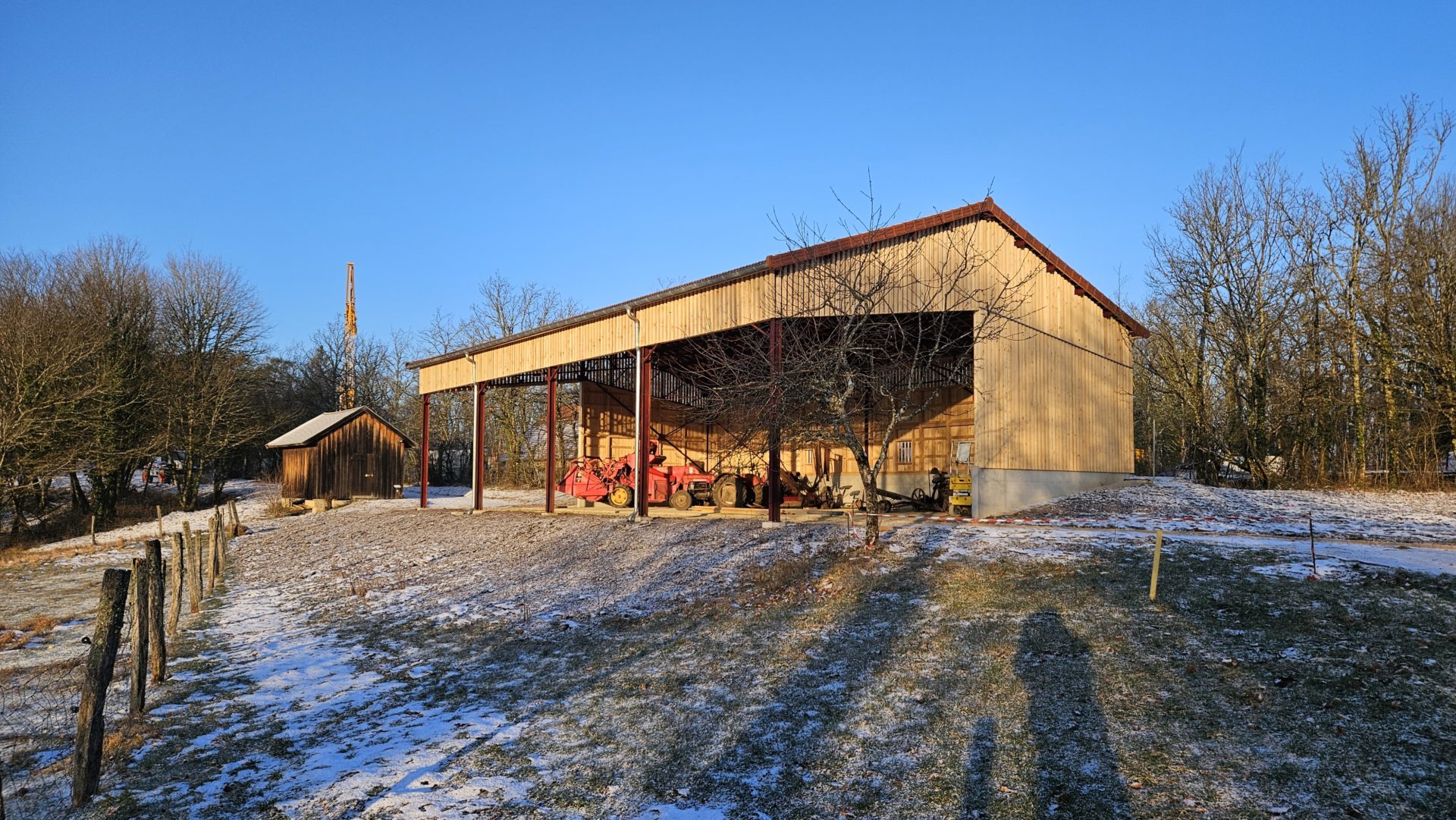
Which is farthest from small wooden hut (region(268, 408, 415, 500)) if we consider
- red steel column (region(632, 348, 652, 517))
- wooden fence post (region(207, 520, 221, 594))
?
red steel column (region(632, 348, 652, 517))

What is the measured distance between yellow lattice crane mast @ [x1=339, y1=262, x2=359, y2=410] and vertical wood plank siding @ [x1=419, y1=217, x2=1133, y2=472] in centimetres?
2693

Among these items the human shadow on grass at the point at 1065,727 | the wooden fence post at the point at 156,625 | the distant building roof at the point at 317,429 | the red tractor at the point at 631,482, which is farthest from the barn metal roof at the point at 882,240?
the distant building roof at the point at 317,429

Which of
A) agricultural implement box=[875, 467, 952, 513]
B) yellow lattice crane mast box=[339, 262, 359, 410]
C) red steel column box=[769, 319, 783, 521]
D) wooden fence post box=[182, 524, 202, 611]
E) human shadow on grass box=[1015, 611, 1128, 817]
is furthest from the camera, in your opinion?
yellow lattice crane mast box=[339, 262, 359, 410]

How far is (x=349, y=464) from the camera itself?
3306cm

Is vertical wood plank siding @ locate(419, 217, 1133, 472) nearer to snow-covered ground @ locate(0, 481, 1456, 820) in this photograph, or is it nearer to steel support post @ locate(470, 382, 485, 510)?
steel support post @ locate(470, 382, 485, 510)

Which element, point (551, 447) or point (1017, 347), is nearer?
point (1017, 347)

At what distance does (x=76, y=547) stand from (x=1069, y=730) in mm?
27700

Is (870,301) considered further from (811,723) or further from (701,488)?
(701,488)

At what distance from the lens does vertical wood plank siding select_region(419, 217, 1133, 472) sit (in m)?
15.9

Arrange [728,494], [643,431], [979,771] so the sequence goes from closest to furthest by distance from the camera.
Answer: [979,771], [643,431], [728,494]

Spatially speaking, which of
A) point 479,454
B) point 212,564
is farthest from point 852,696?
point 479,454

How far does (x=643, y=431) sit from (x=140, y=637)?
37.7ft

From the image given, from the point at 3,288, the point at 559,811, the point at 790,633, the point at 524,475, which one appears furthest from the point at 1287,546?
the point at 3,288

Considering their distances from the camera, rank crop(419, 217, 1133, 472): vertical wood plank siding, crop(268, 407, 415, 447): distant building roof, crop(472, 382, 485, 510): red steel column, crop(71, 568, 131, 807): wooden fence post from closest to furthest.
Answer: crop(71, 568, 131, 807): wooden fence post < crop(419, 217, 1133, 472): vertical wood plank siding < crop(472, 382, 485, 510): red steel column < crop(268, 407, 415, 447): distant building roof
